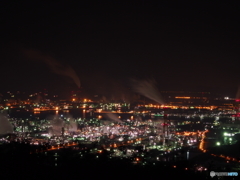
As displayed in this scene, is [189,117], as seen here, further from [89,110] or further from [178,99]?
[89,110]

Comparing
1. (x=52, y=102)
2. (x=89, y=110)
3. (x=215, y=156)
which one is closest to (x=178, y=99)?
(x=89, y=110)

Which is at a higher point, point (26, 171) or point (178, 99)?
point (178, 99)

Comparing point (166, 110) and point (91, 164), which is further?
point (166, 110)

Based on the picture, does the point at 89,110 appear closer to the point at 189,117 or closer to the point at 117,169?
the point at 189,117

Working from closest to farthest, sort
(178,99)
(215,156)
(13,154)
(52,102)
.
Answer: (13,154), (215,156), (178,99), (52,102)

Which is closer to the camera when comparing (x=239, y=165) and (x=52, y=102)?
(x=239, y=165)

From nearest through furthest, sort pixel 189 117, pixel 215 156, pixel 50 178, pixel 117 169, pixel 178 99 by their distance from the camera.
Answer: pixel 50 178 → pixel 117 169 → pixel 215 156 → pixel 189 117 → pixel 178 99

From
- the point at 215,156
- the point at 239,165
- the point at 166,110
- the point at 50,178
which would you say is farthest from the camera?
the point at 166,110

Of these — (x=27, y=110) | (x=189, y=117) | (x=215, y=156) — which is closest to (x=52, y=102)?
(x=27, y=110)

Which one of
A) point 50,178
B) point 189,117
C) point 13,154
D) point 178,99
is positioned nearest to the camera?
point 50,178
